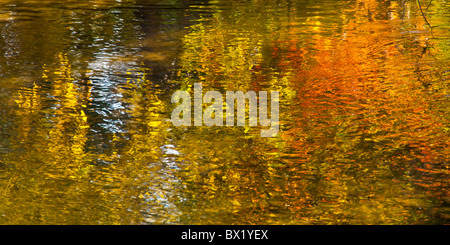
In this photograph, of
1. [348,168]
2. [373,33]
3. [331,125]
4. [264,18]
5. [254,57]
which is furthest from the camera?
[264,18]

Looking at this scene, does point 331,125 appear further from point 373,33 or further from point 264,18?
point 264,18

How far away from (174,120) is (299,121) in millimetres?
1222

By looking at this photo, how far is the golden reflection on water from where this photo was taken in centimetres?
391

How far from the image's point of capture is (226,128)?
5332 mm

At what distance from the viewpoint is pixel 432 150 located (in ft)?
15.4

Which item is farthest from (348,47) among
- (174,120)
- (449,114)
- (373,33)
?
(174,120)

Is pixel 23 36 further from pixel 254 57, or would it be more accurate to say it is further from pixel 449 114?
pixel 449 114

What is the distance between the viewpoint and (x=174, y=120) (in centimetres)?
555

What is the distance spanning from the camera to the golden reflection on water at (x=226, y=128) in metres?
3.91
